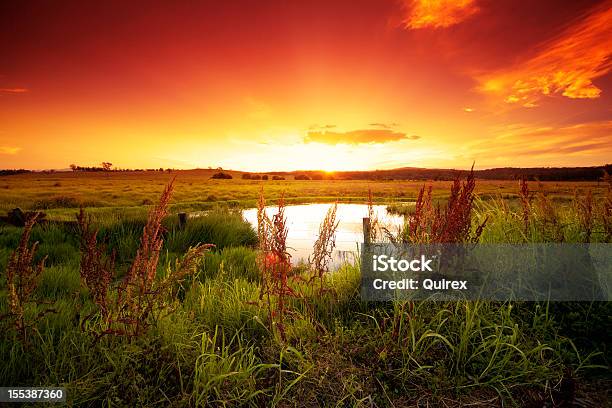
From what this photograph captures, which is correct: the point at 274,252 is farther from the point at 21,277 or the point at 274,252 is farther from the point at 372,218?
the point at 372,218

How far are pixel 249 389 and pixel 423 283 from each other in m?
2.19

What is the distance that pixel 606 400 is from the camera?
2971mm

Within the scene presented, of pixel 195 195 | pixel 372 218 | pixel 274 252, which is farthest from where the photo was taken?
pixel 195 195

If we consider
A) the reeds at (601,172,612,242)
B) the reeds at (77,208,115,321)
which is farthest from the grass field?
the reeds at (77,208,115,321)

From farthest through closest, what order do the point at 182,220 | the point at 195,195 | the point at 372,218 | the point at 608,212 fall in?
1. the point at 195,195
2. the point at 182,220
3. the point at 372,218
4. the point at 608,212

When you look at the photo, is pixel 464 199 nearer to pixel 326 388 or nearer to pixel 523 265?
pixel 523 265

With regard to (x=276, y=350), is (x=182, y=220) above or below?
above

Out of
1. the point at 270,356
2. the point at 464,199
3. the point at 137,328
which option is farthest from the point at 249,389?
the point at 464,199

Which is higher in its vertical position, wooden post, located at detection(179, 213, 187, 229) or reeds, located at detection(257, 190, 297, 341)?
reeds, located at detection(257, 190, 297, 341)

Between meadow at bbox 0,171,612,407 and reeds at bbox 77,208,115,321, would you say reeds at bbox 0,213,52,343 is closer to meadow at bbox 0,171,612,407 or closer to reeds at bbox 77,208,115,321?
meadow at bbox 0,171,612,407

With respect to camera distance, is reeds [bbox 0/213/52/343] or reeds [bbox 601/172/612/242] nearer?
reeds [bbox 0/213/52/343]

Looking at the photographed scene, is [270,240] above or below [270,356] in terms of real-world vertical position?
above

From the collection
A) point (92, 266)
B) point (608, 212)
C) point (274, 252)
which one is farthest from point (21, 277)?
point (608, 212)

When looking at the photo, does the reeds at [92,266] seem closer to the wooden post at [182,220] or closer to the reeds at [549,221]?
the reeds at [549,221]
